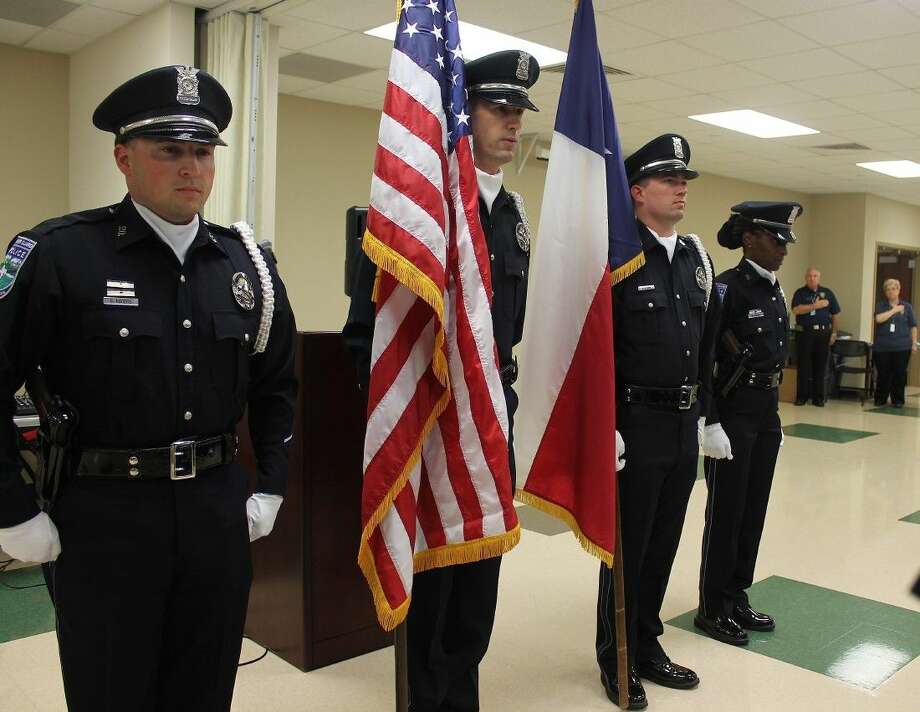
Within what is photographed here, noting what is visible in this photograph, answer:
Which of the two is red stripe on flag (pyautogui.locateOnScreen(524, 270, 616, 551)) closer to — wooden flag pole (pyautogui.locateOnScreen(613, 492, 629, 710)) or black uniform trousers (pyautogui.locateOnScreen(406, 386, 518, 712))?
wooden flag pole (pyautogui.locateOnScreen(613, 492, 629, 710))

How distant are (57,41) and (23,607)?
407cm

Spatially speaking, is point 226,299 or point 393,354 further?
point 393,354

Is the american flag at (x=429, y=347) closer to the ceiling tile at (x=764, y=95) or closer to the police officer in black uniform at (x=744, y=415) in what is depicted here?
the police officer in black uniform at (x=744, y=415)

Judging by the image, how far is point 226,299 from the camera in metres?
1.66

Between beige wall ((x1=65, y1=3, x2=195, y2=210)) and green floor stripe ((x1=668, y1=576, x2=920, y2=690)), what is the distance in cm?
425

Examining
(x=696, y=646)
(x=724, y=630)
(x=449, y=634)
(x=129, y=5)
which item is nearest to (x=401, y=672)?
(x=449, y=634)

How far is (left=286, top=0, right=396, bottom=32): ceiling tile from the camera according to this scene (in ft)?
16.5

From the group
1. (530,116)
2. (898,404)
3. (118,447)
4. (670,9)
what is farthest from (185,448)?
(898,404)

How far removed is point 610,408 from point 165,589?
1.37 metres

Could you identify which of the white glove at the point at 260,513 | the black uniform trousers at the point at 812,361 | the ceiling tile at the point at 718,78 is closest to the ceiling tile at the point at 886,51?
the ceiling tile at the point at 718,78

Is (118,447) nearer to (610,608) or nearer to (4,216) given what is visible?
(610,608)

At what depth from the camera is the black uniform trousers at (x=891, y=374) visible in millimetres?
10586

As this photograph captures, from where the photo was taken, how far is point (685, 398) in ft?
8.89

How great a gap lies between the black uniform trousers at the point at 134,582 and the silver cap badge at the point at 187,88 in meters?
0.69
